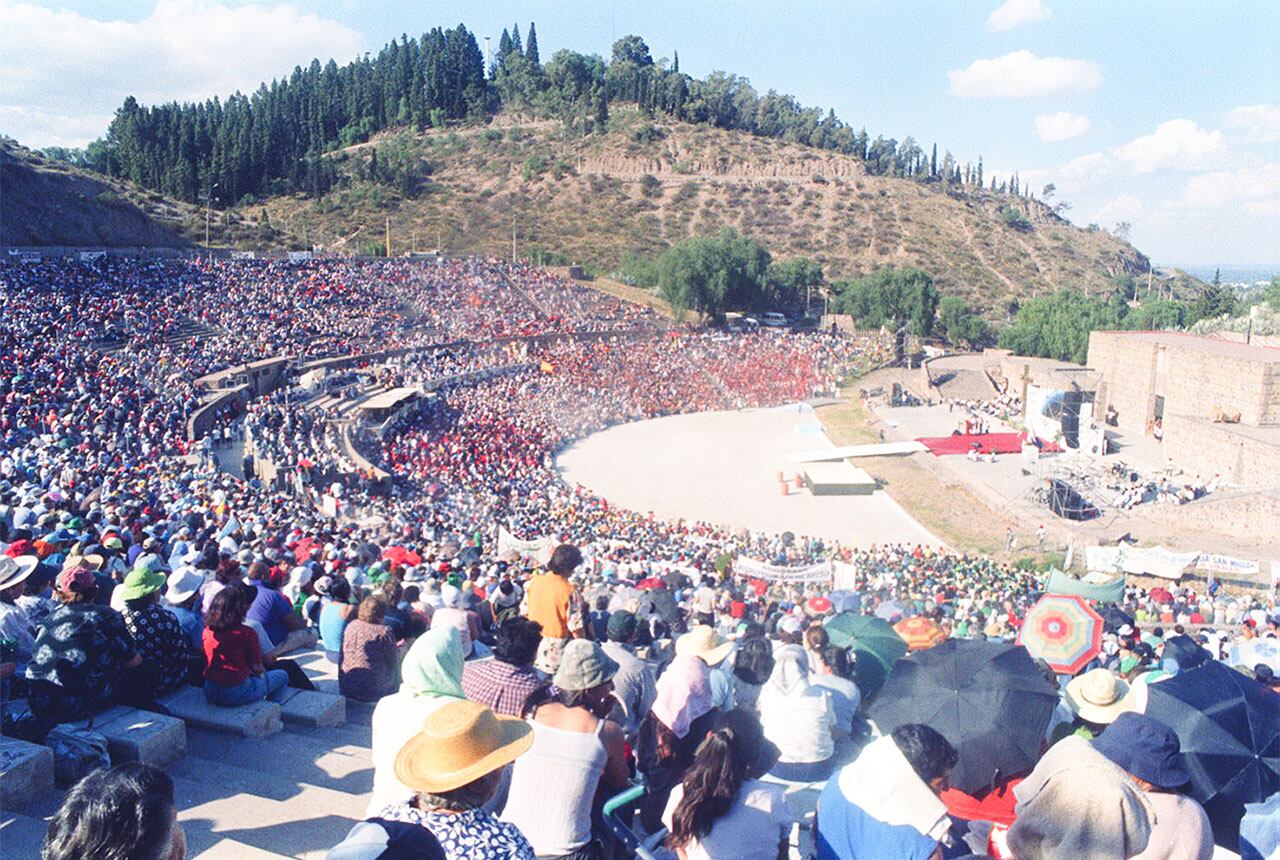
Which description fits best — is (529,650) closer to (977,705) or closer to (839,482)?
(977,705)

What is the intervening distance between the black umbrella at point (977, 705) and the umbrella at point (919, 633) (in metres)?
2.49

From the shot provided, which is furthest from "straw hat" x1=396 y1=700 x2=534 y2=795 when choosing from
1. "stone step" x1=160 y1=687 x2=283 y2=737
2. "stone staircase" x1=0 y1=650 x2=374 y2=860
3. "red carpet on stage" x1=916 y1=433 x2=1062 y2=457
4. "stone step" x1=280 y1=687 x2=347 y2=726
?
"red carpet on stage" x1=916 y1=433 x2=1062 y2=457

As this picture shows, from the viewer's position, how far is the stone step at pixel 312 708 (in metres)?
6.11

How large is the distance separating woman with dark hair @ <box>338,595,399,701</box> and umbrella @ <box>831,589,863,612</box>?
7.60 metres

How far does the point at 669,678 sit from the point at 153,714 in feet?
9.37

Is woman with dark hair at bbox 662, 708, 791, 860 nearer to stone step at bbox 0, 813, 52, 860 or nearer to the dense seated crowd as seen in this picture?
the dense seated crowd

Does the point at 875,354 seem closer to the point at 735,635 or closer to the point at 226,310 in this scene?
the point at 226,310

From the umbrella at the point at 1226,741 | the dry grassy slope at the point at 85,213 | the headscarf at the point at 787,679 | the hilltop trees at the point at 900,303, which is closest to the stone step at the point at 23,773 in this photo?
the headscarf at the point at 787,679

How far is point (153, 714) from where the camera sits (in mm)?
5230

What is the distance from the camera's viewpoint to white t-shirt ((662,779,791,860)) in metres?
3.84

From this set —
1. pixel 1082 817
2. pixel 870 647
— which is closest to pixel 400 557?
pixel 870 647

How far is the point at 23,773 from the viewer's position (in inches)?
175

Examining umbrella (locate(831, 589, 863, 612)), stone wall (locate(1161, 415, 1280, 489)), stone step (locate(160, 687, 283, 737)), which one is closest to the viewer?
stone step (locate(160, 687, 283, 737))

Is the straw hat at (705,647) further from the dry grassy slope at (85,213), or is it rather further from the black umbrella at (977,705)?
the dry grassy slope at (85,213)
